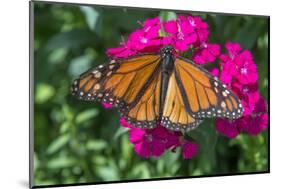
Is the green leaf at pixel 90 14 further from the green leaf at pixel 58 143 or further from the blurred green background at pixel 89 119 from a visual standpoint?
the green leaf at pixel 58 143

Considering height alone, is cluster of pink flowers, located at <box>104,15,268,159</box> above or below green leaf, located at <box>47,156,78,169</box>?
above

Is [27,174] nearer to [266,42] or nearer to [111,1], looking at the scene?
[111,1]

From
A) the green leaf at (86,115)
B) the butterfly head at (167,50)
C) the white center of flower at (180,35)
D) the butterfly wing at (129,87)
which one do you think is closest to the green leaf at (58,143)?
the green leaf at (86,115)

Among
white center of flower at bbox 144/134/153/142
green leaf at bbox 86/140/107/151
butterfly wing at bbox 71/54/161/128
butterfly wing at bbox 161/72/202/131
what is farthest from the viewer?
green leaf at bbox 86/140/107/151

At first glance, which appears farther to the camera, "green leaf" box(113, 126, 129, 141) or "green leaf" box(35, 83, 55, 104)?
"green leaf" box(113, 126, 129, 141)

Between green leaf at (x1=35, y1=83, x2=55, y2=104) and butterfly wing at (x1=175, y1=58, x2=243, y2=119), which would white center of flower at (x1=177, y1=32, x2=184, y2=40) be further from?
green leaf at (x1=35, y1=83, x2=55, y2=104)

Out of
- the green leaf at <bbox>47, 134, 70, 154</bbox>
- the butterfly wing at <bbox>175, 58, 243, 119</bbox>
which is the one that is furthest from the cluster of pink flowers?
the green leaf at <bbox>47, 134, 70, 154</bbox>

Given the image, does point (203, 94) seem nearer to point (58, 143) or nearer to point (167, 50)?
point (167, 50)
